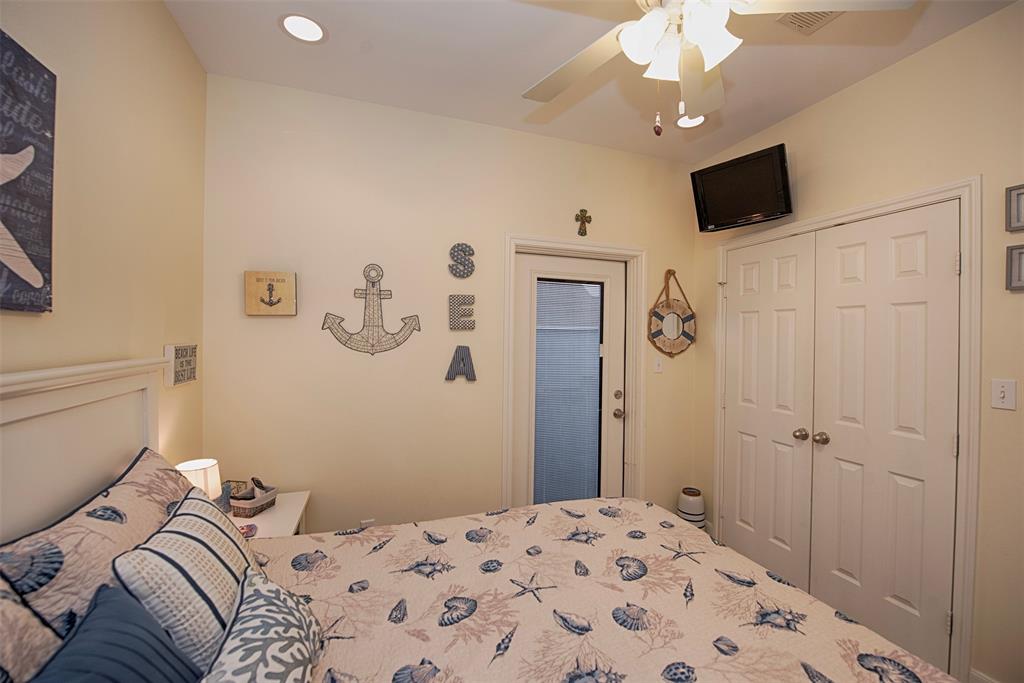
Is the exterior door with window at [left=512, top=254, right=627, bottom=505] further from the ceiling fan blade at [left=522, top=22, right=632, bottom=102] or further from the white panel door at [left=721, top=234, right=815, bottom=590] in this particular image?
the ceiling fan blade at [left=522, top=22, right=632, bottom=102]

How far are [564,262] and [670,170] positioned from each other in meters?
1.06

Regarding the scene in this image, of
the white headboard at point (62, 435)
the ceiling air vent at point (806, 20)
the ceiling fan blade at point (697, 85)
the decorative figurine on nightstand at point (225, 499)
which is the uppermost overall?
the ceiling air vent at point (806, 20)

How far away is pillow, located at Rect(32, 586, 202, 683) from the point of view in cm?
56

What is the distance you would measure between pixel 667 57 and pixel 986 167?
4.78ft

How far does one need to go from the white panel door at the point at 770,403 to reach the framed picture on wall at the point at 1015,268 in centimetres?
72

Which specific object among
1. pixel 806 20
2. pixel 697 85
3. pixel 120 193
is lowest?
pixel 120 193

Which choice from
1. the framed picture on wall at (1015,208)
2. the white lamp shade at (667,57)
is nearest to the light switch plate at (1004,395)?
the framed picture on wall at (1015,208)

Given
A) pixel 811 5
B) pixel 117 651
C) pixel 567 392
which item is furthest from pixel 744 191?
pixel 117 651

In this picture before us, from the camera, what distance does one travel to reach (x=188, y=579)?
0.81 metres

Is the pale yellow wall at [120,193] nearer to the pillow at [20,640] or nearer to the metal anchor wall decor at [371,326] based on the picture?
the pillow at [20,640]

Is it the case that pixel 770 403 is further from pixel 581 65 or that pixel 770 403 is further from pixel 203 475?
pixel 203 475

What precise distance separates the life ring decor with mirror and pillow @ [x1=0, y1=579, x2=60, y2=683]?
2825 mm

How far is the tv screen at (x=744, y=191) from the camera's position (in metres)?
2.19

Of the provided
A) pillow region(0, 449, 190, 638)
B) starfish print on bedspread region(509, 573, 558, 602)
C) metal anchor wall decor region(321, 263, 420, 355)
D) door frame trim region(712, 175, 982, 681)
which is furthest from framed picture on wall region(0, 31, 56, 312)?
door frame trim region(712, 175, 982, 681)
